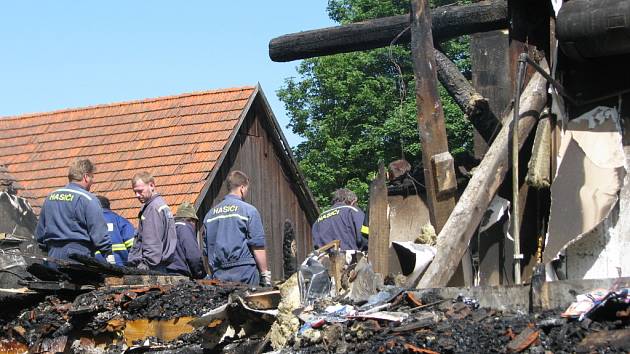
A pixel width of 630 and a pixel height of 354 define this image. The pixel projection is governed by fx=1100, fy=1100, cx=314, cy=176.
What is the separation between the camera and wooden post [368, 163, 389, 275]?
6.85m

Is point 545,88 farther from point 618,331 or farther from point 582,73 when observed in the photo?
point 618,331

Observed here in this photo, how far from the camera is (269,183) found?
21.8 m

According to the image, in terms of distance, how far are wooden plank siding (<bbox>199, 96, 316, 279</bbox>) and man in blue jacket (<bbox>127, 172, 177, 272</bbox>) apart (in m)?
10.7

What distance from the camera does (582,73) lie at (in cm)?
671

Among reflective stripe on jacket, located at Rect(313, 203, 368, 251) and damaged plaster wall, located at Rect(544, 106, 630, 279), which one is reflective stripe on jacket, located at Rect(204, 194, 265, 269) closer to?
reflective stripe on jacket, located at Rect(313, 203, 368, 251)

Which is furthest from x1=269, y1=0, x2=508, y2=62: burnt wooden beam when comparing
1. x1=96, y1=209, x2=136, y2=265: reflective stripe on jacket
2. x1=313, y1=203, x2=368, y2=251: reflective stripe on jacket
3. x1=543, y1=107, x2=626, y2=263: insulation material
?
x1=96, y1=209, x2=136, y2=265: reflective stripe on jacket

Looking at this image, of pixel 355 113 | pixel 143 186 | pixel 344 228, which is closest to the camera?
pixel 143 186

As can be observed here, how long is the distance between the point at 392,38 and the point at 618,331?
14.7 feet

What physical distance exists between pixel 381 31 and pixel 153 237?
251 centimetres

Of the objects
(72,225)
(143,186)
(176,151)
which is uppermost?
(176,151)

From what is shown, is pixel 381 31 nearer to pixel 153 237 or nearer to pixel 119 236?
pixel 153 237

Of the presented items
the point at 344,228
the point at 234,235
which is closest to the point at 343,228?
the point at 344,228

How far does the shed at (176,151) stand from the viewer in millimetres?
18766

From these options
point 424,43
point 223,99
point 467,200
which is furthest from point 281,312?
point 223,99
